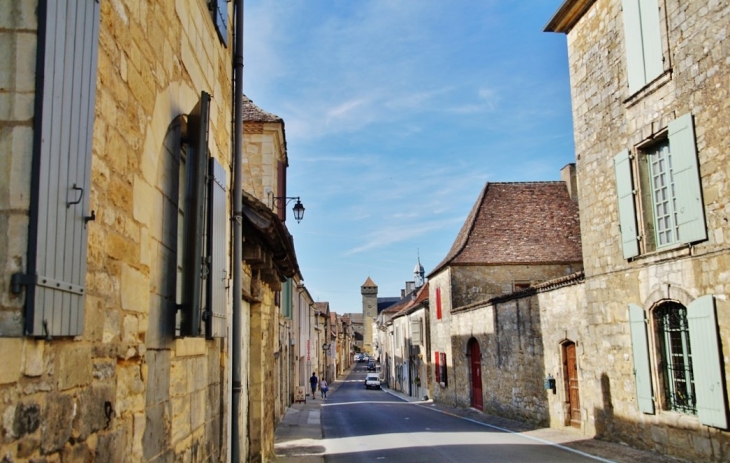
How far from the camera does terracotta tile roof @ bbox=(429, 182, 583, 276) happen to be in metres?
25.8

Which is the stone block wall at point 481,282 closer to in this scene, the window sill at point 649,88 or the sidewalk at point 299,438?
the sidewalk at point 299,438

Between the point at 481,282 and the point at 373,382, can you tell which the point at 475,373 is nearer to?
the point at 481,282

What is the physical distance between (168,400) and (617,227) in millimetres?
10171

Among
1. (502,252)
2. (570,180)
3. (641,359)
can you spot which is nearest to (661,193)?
(641,359)

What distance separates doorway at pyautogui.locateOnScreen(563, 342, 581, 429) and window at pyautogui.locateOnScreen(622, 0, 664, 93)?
6535mm

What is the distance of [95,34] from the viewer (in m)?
2.74

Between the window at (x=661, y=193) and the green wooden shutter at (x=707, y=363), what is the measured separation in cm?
109

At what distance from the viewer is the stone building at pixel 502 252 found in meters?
25.6

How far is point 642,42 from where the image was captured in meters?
11.1

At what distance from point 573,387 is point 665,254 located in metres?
5.57

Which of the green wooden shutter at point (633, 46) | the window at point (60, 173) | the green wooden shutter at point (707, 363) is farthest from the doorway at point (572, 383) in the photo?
the window at point (60, 173)

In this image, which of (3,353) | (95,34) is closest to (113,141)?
(95,34)

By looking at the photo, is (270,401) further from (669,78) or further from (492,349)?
(492,349)

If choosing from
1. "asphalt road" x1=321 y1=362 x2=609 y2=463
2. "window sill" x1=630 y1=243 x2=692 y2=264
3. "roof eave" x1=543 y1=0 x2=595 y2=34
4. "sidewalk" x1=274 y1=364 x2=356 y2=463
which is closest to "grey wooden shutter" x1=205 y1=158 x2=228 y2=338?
"sidewalk" x1=274 y1=364 x2=356 y2=463
